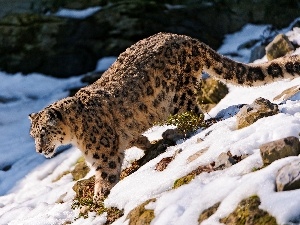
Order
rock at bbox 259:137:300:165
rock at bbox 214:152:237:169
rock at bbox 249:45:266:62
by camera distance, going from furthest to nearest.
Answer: rock at bbox 249:45:266:62 < rock at bbox 214:152:237:169 < rock at bbox 259:137:300:165

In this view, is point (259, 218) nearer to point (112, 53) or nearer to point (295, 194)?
point (295, 194)

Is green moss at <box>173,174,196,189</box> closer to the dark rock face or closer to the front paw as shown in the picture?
the front paw

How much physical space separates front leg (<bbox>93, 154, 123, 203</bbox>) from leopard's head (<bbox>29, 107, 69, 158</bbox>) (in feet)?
1.90

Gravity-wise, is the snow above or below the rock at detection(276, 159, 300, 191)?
below

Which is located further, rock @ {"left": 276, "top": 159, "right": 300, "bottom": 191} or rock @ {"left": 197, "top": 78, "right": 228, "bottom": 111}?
rock @ {"left": 197, "top": 78, "right": 228, "bottom": 111}

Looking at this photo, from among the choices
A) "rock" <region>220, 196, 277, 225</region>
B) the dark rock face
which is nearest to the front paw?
"rock" <region>220, 196, 277, 225</region>

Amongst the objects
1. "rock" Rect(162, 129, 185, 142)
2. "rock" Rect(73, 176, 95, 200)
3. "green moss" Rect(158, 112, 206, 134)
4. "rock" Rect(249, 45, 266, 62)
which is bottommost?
"rock" Rect(249, 45, 266, 62)

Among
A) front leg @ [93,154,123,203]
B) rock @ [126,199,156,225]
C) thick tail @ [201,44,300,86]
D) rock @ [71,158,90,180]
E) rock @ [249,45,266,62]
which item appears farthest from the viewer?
rock @ [249,45,266,62]

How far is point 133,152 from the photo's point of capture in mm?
9922

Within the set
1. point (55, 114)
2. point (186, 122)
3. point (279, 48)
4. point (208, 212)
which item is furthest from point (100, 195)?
point (279, 48)

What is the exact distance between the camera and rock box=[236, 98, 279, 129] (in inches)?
273

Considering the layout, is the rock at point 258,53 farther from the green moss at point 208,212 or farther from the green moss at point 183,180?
the green moss at point 208,212

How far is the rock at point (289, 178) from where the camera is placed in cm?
518

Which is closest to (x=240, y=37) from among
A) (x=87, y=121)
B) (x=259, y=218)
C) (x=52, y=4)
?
(x=52, y=4)
